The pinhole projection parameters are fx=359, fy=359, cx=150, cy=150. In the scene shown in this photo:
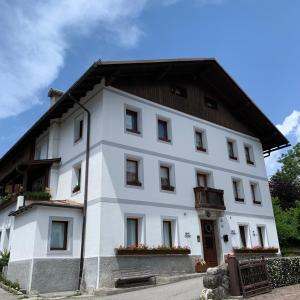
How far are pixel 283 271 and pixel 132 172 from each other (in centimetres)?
747

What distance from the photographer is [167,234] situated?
54.7ft

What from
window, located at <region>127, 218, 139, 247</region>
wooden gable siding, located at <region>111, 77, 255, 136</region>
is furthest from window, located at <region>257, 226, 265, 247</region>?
window, located at <region>127, 218, 139, 247</region>

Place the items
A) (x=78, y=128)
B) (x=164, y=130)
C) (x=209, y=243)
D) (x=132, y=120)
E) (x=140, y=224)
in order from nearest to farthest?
1. (x=140, y=224)
2. (x=132, y=120)
3. (x=209, y=243)
4. (x=78, y=128)
5. (x=164, y=130)

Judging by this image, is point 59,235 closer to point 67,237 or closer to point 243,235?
point 67,237

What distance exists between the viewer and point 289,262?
42.9 feet

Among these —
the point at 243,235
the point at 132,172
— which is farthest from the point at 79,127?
the point at 243,235

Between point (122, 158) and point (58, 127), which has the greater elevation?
point (58, 127)

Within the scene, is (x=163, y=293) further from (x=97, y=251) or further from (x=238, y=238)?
(x=238, y=238)

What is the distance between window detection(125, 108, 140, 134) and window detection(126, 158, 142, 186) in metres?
1.51

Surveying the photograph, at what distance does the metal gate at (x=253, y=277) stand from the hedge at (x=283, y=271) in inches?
24.6

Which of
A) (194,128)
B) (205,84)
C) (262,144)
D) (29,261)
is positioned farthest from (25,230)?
(262,144)

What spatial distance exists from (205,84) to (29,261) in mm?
14331

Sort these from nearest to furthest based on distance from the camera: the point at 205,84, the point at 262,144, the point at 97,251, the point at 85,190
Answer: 1. the point at 97,251
2. the point at 85,190
3. the point at 205,84
4. the point at 262,144

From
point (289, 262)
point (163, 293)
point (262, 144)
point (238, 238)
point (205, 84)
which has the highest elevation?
point (205, 84)
